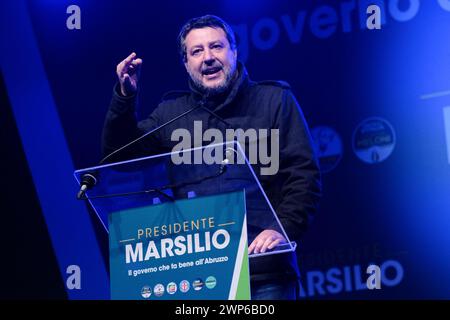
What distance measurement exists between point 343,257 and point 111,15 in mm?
1806

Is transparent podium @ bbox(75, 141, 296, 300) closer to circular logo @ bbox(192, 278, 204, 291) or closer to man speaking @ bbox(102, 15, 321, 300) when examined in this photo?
circular logo @ bbox(192, 278, 204, 291)

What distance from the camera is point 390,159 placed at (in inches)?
147

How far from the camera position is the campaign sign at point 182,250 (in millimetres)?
2510

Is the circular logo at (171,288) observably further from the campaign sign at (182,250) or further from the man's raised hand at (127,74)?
the man's raised hand at (127,74)

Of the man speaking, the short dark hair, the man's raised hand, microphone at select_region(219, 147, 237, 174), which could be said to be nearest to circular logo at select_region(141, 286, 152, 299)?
microphone at select_region(219, 147, 237, 174)

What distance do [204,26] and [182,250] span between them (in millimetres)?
1413

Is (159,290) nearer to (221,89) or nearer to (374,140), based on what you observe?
(221,89)

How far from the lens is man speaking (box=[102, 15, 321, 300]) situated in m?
3.19

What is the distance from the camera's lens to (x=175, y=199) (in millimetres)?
2615

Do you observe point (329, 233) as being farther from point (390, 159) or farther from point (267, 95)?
point (267, 95)

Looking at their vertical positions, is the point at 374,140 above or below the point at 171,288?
above

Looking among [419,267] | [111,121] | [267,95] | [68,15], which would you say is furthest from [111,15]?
[419,267]

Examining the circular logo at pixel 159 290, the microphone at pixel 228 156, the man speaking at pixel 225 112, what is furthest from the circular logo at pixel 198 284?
the man speaking at pixel 225 112

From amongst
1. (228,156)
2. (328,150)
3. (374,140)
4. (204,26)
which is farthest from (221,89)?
(228,156)
